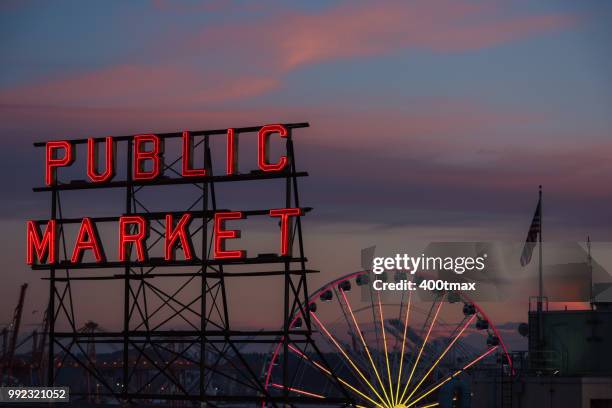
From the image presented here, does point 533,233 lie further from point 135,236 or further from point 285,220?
point 135,236

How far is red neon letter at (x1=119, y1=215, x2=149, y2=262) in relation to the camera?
177ft

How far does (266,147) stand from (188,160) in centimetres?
381

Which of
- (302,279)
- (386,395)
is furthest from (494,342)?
(302,279)

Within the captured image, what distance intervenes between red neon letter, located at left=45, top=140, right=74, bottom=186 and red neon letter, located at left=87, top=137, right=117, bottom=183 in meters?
0.94

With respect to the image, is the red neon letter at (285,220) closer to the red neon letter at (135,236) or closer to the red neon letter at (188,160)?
the red neon letter at (188,160)

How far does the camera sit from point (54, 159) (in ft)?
186

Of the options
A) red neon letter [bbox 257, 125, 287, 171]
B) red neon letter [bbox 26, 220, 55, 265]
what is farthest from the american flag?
red neon letter [bbox 26, 220, 55, 265]

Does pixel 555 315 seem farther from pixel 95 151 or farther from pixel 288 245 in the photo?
pixel 95 151

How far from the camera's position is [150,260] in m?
54.8

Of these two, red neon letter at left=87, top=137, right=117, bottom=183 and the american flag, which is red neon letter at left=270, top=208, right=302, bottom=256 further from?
the american flag

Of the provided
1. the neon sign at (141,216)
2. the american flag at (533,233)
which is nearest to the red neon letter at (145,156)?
the neon sign at (141,216)

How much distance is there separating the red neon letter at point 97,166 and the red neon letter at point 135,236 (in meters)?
2.29

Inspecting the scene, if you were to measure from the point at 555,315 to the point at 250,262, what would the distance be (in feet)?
53.9

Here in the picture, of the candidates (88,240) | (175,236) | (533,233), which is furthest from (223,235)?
(533,233)
